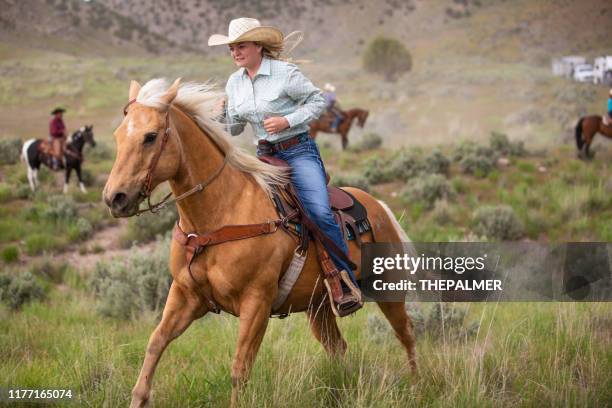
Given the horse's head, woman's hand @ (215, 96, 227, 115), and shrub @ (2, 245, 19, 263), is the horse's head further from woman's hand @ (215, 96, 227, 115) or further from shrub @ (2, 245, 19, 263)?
shrub @ (2, 245, 19, 263)

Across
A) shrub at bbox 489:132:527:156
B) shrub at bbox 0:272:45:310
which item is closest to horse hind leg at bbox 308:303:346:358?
shrub at bbox 0:272:45:310

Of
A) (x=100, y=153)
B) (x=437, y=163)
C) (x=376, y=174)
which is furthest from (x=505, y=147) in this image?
(x=100, y=153)

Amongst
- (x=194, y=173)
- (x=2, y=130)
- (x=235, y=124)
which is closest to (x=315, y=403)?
(x=194, y=173)

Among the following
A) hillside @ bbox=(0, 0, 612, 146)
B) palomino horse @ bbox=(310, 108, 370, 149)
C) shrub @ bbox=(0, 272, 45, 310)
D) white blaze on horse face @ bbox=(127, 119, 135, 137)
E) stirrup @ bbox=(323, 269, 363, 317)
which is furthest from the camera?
hillside @ bbox=(0, 0, 612, 146)

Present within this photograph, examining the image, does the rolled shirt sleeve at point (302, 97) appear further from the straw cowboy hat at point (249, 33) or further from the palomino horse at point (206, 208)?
the palomino horse at point (206, 208)

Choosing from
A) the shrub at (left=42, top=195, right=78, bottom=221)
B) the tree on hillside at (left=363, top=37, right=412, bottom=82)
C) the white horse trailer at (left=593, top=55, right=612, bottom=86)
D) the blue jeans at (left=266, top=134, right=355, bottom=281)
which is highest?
the tree on hillside at (left=363, top=37, right=412, bottom=82)

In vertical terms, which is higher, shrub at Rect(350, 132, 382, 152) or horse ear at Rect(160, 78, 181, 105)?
horse ear at Rect(160, 78, 181, 105)

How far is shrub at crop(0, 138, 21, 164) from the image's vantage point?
19.4 metres

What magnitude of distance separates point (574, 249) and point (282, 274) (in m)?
7.34

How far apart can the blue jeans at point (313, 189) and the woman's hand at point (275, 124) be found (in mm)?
399

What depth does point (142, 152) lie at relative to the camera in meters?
3.92

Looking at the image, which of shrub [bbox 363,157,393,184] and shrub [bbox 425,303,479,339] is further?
shrub [bbox 363,157,393,184]

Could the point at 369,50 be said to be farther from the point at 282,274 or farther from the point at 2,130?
the point at 282,274

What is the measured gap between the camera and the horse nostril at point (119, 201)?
377cm
